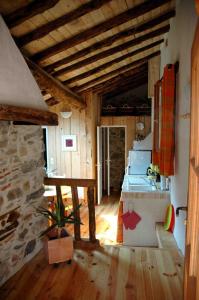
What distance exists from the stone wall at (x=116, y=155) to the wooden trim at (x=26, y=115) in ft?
17.2

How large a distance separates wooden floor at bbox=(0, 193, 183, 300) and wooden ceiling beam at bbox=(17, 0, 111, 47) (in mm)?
2359

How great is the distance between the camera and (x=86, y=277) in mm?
2262

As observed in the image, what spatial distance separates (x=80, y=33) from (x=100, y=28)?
26 cm

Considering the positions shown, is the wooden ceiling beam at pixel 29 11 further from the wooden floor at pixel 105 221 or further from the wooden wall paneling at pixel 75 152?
the wooden wall paneling at pixel 75 152

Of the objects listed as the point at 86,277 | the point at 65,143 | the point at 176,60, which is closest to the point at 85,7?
the point at 176,60

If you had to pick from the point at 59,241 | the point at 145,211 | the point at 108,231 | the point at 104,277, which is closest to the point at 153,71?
the point at 145,211

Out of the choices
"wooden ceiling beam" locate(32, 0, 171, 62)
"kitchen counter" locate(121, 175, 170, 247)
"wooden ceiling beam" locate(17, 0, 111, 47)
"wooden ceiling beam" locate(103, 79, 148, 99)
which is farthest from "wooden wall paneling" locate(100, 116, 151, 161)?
"wooden ceiling beam" locate(17, 0, 111, 47)

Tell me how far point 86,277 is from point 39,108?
1.60 m

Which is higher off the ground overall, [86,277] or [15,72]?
[15,72]

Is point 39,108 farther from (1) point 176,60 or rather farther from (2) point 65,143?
(2) point 65,143

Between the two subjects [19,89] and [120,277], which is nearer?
[19,89]

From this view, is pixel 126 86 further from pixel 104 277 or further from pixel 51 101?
pixel 104 277

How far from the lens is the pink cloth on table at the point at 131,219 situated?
11.9 feet

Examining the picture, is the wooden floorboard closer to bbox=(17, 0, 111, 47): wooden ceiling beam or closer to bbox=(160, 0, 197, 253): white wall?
bbox=(160, 0, 197, 253): white wall
